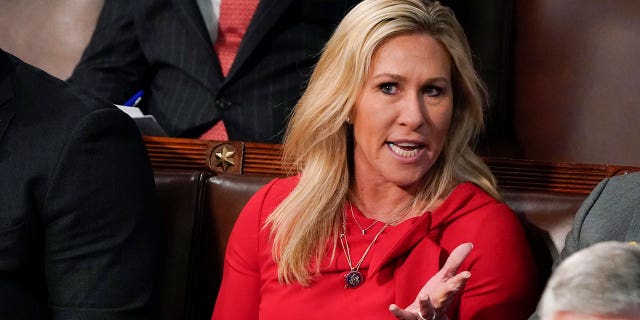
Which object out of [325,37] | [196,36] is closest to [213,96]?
[196,36]

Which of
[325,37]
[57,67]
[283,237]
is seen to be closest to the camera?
[283,237]

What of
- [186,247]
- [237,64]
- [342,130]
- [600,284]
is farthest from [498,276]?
[237,64]

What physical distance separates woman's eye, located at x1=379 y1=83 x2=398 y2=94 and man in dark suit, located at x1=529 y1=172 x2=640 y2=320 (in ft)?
1.05

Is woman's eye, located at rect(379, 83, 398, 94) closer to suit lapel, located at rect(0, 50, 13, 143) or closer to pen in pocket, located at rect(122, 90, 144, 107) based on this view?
suit lapel, located at rect(0, 50, 13, 143)

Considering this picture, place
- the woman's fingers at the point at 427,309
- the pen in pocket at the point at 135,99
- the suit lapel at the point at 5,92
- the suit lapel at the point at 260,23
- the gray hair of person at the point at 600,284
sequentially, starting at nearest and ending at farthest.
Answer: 1. the gray hair of person at the point at 600,284
2. the woman's fingers at the point at 427,309
3. the suit lapel at the point at 5,92
4. the suit lapel at the point at 260,23
5. the pen in pocket at the point at 135,99

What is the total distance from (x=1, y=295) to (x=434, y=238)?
596mm

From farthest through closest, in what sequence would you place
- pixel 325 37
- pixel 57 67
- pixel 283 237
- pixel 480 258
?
1. pixel 57 67
2. pixel 325 37
3. pixel 283 237
4. pixel 480 258

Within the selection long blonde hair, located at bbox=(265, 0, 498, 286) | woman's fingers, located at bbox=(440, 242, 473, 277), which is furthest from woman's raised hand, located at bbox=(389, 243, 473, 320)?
long blonde hair, located at bbox=(265, 0, 498, 286)

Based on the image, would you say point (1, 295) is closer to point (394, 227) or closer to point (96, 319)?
point (96, 319)

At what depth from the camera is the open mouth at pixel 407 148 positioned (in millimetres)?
1455

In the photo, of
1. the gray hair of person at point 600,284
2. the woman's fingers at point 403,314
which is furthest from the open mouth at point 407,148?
the gray hair of person at point 600,284

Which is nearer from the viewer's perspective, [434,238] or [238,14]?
[434,238]

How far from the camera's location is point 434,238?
1427 mm

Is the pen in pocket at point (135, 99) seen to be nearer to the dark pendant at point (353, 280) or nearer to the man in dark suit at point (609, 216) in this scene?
the dark pendant at point (353, 280)
